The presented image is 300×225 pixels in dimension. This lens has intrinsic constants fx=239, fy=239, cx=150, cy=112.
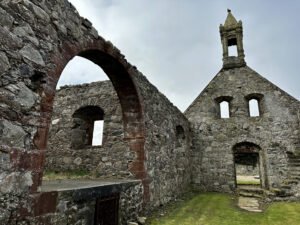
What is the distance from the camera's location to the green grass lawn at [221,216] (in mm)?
5309

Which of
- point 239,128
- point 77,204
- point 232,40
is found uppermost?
point 232,40

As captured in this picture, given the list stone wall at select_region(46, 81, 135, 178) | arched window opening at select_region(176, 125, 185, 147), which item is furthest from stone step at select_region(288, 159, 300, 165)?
stone wall at select_region(46, 81, 135, 178)

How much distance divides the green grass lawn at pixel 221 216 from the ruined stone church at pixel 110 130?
544mm

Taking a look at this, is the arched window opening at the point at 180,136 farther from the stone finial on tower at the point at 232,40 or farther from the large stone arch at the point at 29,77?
the large stone arch at the point at 29,77

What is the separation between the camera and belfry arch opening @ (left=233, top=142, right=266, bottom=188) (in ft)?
36.0

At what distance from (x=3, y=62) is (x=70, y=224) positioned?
2331 mm

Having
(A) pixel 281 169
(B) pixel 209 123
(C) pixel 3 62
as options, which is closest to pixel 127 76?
(C) pixel 3 62

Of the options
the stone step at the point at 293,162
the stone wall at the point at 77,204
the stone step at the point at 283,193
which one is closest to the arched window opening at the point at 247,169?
the stone step at the point at 293,162

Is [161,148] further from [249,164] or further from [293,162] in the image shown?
[249,164]

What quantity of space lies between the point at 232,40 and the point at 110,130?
10627mm

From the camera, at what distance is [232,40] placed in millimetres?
14234

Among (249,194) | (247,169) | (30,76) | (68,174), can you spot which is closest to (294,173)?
(249,194)

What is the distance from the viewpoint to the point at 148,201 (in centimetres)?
586

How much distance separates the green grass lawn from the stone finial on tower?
780cm
